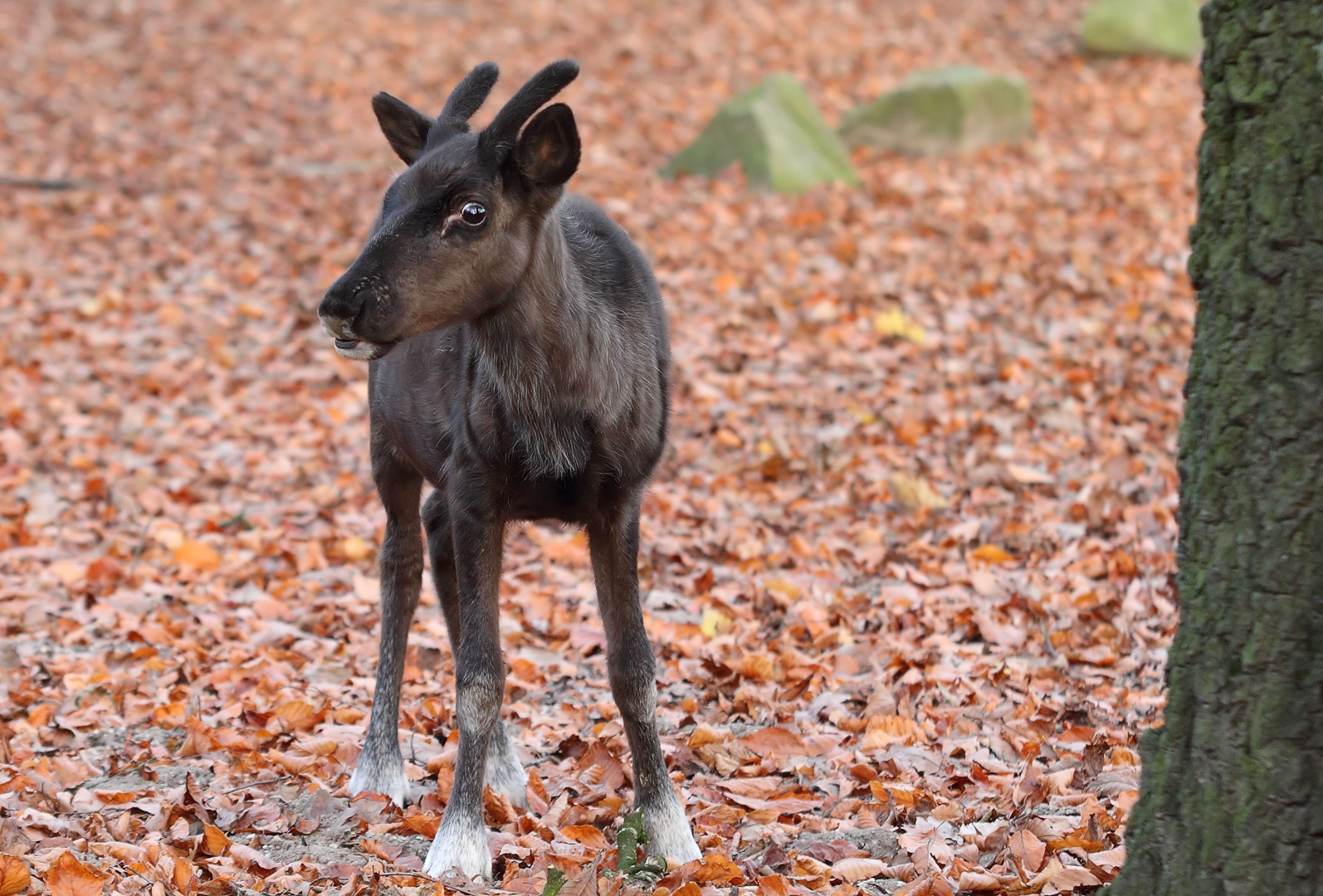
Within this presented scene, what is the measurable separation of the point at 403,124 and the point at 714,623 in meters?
2.96

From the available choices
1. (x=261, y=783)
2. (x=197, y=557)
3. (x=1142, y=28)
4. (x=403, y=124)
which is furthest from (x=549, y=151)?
(x=1142, y=28)

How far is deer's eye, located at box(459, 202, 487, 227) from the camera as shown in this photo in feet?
13.1

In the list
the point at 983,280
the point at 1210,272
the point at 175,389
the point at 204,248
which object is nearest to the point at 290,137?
the point at 204,248

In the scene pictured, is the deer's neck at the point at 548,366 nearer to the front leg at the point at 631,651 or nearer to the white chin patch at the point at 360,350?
the front leg at the point at 631,651

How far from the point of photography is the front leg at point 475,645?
14.3ft

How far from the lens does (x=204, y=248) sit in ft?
41.3

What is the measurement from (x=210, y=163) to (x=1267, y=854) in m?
14.0

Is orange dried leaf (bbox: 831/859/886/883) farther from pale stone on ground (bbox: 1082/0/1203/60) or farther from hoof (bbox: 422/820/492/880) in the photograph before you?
pale stone on ground (bbox: 1082/0/1203/60)

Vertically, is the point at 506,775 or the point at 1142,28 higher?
the point at 1142,28

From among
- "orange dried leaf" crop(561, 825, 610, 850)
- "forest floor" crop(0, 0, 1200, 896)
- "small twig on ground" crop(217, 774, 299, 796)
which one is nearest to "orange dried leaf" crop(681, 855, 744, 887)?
"forest floor" crop(0, 0, 1200, 896)

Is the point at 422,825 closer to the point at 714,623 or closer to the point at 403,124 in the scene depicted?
the point at 714,623

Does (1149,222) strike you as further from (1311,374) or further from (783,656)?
(1311,374)

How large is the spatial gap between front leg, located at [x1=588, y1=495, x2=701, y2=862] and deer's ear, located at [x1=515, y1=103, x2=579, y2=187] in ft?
3.72

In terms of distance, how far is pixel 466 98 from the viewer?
450cm
